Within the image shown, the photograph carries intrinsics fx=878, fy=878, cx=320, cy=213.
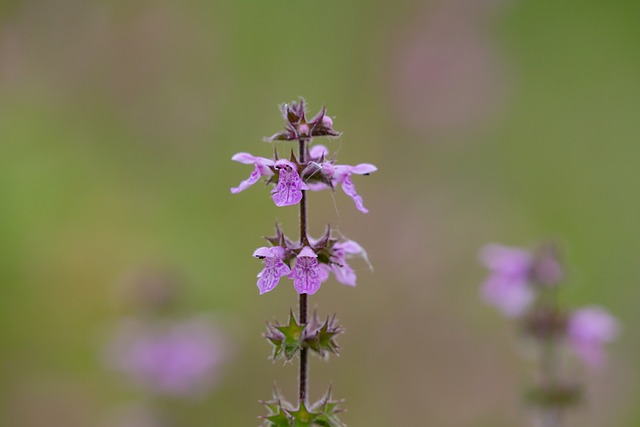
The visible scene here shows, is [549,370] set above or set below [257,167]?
below

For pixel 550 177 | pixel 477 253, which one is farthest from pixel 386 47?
pixel 477 253

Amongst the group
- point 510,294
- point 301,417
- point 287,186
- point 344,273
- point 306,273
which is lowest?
point 301,417

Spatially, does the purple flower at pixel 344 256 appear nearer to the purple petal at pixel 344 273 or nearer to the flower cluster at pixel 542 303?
the purple petal at pixel 344 273

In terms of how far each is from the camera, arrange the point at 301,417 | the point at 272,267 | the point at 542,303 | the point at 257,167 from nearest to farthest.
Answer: the point at 301,417 → the point at 272,267 → the point at 257,167 → the point at 542,303

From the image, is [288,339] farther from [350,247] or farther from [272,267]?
[350,247]

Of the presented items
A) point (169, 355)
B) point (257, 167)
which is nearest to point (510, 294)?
point (257, 167)

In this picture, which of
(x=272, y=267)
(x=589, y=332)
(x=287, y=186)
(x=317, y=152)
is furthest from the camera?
(x=589, y=332)

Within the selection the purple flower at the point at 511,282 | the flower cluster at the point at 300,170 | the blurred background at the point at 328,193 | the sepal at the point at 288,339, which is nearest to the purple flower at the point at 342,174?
the flower cluster at the point at 300,170

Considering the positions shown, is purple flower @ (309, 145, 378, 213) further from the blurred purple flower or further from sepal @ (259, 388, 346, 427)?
sepal @ (259, 388, 346, 427)

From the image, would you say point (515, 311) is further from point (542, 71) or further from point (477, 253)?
point (542, 71)
